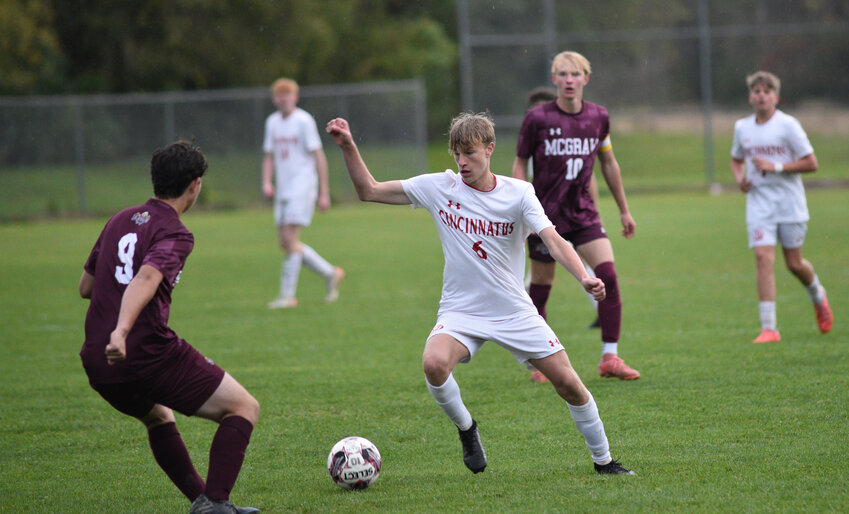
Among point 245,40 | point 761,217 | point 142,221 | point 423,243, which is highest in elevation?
point 245,40

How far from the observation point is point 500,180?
15.1ft

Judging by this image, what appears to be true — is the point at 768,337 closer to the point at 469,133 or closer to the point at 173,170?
the point at 469,133

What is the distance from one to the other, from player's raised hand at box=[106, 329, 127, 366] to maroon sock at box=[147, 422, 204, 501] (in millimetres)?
632

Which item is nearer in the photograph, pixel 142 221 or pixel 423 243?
pixel 142 221

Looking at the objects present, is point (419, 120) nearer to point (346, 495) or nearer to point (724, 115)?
point (724, 115)

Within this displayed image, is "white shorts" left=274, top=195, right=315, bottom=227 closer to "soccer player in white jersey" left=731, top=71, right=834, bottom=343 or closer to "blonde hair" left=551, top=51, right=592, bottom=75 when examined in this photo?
"blonde hair" left=551, top=51, right=592, bottom=75

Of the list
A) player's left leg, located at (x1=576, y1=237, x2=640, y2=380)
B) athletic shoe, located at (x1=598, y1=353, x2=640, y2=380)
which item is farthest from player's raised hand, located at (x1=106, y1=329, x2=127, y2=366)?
athletic shoe, located at (x1=598, y1=353, x2=640, y2=380)

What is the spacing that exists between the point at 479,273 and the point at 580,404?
2.48ft

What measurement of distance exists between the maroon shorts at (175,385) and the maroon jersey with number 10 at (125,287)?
0.09 ft

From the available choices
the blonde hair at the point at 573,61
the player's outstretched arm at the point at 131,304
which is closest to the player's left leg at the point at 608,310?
the blonde hair at the point at 573,61

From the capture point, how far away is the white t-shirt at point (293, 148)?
1090cm

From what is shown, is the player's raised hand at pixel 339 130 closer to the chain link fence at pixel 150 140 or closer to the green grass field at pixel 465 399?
the green grass field at pixel 465 399

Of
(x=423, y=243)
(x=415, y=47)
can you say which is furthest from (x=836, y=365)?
(x=415, y=47)

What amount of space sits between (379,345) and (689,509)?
14.8 feet
